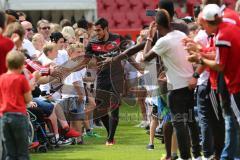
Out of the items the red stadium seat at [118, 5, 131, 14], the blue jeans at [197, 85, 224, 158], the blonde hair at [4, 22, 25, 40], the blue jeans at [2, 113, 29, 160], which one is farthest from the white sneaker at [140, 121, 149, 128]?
the red stadium seat at [118, 5, 131, 14]

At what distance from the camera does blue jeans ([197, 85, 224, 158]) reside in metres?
11.7

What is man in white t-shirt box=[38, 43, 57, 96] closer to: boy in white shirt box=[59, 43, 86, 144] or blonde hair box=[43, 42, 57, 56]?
blonde hair box=[43, 42, 57, 56]

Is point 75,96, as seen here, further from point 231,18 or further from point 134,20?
point 134,20

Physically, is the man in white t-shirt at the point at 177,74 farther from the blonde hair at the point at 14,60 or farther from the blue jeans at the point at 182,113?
the blonde hair at the point at 14,60

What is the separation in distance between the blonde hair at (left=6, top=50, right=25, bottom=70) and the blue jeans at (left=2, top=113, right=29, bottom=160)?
0.56m

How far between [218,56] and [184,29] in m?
1.56

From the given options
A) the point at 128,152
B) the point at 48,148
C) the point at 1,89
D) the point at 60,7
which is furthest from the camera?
the point at 60,7

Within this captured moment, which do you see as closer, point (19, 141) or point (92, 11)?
point (19, 141)

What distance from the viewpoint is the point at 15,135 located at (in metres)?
10.5

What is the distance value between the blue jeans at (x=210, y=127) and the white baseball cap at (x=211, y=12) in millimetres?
1253

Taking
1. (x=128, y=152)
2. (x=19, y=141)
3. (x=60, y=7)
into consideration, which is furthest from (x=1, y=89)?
(x=60, y=7)

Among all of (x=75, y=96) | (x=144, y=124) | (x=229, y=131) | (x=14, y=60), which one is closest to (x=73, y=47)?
(x=75, y=96)

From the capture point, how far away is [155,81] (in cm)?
1452

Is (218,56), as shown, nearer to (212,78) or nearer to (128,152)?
(212,78)
